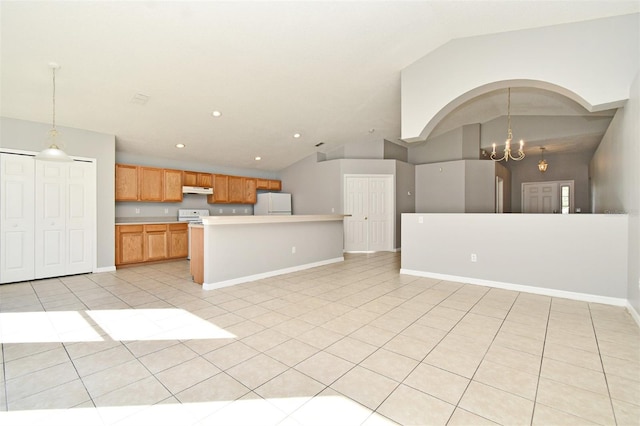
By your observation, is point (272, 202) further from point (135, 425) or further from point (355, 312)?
point (135, 425)

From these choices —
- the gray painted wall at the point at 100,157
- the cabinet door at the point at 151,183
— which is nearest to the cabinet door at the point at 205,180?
the cabinet door at the point at 151,183

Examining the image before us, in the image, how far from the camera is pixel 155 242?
596cm

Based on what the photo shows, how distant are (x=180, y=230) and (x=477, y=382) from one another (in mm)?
6210

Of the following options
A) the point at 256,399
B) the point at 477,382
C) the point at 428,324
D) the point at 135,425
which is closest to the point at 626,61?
the point at 428,324

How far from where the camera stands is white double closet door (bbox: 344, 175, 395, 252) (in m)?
7.54

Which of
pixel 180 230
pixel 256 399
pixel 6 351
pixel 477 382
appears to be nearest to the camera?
pixel 256 399

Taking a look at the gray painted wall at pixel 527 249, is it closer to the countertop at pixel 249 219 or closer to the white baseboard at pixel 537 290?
the white baseboard at pixel 537 290

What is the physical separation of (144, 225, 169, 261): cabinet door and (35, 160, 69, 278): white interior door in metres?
1.29

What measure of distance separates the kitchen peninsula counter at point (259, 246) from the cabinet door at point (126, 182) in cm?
243

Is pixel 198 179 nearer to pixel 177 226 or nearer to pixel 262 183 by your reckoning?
pixel 177 226

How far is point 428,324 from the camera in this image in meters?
2.74

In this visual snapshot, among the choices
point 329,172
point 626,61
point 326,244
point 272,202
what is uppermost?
point 626,61

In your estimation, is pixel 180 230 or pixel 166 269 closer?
pixel 166 269

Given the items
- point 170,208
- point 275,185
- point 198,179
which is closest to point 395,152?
point 275,185
